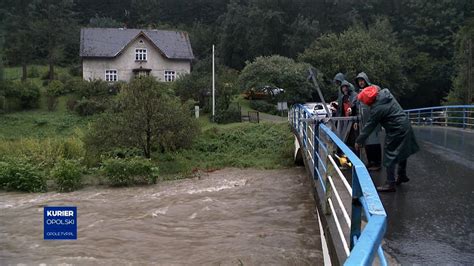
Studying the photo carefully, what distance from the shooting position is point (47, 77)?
2130 inches

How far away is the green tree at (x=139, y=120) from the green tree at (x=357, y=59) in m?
23.7

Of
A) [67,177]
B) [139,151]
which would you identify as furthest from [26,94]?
[67,177]

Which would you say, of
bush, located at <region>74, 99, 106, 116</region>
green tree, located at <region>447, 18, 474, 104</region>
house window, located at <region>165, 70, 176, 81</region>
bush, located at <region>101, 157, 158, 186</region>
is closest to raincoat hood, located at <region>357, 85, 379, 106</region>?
bush, located at <region>101, 157, 158, 186</region>

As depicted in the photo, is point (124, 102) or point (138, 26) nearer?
point (124, 102)

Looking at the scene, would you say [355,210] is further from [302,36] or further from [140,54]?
[302,36]

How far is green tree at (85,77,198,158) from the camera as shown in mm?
22875

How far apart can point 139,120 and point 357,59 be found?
28.1 meters

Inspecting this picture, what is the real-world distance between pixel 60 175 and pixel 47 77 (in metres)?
38.0

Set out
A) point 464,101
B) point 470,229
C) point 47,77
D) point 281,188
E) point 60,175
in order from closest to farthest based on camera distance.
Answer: point 470,229
point 281,188
point 60,175
point 464,101
point 47,77

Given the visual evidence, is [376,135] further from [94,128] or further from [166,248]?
[94,128]

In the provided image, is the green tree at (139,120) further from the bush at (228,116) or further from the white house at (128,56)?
the white house at (128,56)

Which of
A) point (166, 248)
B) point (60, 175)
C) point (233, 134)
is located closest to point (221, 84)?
point (233, 134)

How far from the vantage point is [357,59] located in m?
45.8

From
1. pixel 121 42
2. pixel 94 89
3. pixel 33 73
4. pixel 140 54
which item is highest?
pixel 121 42
